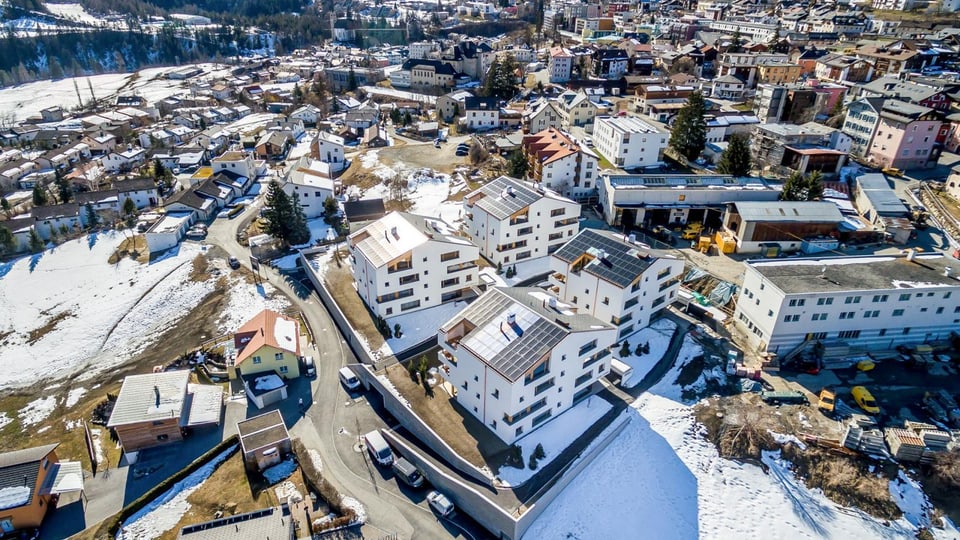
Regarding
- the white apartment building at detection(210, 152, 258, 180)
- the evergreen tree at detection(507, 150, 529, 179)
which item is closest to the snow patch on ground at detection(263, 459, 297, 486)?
the evergreen tree at detection(507, 150, 529, 179)

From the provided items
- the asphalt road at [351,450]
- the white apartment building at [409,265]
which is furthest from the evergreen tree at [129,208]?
the white apartment building at [409,265]

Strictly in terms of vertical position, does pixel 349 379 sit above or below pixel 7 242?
above

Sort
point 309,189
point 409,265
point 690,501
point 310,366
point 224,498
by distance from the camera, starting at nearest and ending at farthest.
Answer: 1. point 690,501
2. point 224,498
3. point 310,366
4. point 409,265
5. point 309,189

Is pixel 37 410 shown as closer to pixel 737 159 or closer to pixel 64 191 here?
pixel 64 191

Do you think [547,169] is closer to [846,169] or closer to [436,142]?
[436,142]

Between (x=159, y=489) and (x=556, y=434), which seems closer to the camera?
(x=159, y=489)

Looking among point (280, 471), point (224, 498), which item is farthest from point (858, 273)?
point (224, 498)

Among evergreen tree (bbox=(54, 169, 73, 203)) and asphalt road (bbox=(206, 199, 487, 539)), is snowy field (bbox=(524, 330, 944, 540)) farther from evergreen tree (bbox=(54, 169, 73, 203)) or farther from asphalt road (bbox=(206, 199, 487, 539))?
evergreen tree (bbox=(54, 169, 73, 203))

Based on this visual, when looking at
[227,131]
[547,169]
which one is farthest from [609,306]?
[227,131]
